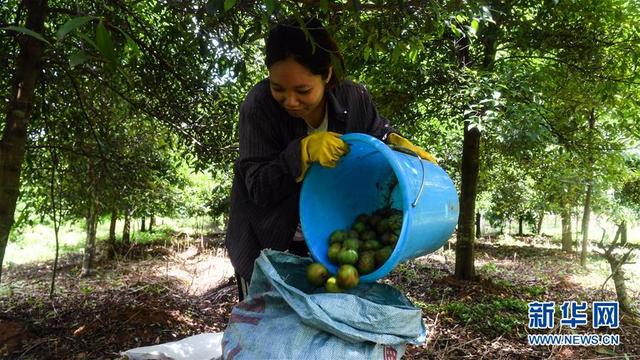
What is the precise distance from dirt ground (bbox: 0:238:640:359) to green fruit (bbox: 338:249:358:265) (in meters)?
2.49

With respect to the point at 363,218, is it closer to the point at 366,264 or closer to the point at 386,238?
the point at 386,238

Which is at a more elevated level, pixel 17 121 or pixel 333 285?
pixel 17 121

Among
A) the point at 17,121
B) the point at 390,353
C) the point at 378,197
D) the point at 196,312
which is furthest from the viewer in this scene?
the point at 196,312

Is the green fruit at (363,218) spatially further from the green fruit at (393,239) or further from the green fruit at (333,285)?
the green fruit at (333,285)

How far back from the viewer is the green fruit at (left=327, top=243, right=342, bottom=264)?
5.67ft

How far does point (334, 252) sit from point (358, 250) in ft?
0.30

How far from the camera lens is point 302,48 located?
1.71 meters

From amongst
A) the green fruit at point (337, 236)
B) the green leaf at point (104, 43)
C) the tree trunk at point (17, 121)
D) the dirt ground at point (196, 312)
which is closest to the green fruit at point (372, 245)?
the green fruit at point (337, 236)

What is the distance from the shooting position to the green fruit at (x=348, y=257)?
166 cm

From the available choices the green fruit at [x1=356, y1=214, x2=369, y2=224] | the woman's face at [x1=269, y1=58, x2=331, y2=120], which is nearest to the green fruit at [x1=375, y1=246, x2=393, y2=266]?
the green fruit at [x1=356, y1=214, x2=369, y2=224]

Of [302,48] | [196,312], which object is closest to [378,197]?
[302,48]

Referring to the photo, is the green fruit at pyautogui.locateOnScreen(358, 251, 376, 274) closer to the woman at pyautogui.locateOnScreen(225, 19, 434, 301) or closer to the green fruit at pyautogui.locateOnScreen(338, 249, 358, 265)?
the green fruit at pyautogui.locateOnScreen(338, 249, 358, 265)

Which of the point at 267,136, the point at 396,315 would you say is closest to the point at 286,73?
the point at 267,136

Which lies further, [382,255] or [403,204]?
[382,255]
